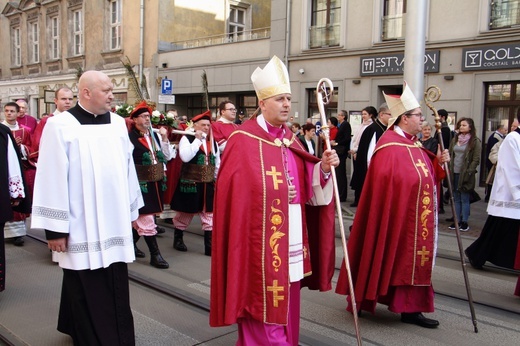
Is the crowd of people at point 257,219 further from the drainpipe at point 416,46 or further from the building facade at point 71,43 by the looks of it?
the building facade at point 71,43

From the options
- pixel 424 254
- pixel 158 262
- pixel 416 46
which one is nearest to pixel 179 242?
pixel 158 262

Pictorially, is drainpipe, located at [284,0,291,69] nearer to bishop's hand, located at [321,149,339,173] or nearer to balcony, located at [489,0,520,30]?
balcony, located at [489,0,520,30]

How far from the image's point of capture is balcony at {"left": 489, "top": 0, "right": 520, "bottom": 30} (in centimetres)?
1282

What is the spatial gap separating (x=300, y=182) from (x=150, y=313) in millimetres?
2195

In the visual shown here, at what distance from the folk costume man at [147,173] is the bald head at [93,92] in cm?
266

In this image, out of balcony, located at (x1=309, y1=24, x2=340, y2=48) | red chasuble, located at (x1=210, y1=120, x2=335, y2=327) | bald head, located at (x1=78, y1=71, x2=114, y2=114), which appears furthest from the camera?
balcony, located at (x1=309, y1=24, x2=340, y2=48)

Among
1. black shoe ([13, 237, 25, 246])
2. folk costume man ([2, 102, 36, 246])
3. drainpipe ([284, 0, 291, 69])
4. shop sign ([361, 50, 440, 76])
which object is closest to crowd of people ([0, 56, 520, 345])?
folk costume man ([2, 102, 36, 246])

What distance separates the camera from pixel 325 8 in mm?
16859

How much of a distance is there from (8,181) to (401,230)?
3.87 m

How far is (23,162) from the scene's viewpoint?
777 centimetres

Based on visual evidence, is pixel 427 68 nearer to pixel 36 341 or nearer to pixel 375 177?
pixel 375 177

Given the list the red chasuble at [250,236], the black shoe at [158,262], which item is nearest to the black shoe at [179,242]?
the black shoe at [158,262]

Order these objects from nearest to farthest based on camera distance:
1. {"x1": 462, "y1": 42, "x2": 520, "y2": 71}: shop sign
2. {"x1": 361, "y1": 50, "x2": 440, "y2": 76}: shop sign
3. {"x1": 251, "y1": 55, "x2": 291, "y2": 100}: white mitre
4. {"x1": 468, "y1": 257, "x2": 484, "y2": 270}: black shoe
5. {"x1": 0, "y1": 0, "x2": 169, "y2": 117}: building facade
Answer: {"x1": 251, "y1": 55, "x2": 291, "y2": 100}: white mitre < {"x1": 468, "y1": 257, "x2": 484, "y2": 270}: black shoe < {"x1": 462, "y1": 42, "x2": 520, "y2": 71}: shop sign < {"x1": 361, "y1": 50, "x2": 440, "y2": 76}: shop sign < {"x1": 0, "y1": 0, "x2": 169, "y2": 117}: building facade

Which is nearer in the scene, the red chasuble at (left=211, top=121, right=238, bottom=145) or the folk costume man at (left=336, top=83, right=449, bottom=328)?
the folk costume man at (left=336, top=83, right=449, bottom=328)
